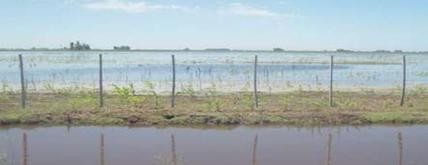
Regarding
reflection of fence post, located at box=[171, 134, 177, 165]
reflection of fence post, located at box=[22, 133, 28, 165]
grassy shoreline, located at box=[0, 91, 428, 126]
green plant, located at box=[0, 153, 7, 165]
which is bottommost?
reflection of fence post, located at box=[171, 134, 177, 165]

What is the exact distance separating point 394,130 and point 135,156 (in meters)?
6.30

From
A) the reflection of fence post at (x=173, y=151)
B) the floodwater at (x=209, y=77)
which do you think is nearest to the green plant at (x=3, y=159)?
the reflection of fence post at (x=173, y=151)

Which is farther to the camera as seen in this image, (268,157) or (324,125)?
(324,125)

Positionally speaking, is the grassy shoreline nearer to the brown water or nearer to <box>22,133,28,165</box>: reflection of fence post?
the brown water

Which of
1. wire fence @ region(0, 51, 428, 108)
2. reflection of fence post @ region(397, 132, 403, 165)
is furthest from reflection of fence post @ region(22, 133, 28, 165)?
reflection of fence post @ region(397, 132, 403, 165)

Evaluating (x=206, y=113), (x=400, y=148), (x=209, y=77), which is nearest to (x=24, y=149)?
(x=206, y=113)

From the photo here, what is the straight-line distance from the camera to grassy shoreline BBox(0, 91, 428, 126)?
14156 mm

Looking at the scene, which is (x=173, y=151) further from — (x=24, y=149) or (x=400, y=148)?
(x=400, y=148)

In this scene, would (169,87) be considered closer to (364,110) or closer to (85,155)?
(364,110)

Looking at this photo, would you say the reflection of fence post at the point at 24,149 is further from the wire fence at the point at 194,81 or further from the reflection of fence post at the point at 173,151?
the wire fence at the point at 194,81

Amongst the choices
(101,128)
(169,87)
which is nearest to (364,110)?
(101,128)

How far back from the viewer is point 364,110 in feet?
51.5

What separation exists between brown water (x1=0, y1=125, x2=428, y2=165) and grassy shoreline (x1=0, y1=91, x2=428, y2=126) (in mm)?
624

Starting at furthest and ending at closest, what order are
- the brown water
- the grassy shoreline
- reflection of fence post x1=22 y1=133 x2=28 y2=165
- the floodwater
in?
the floodwater → the grassy shoreline → the brown water → reflection of fence post x1=22 y1=133 x2=28 y2=165
